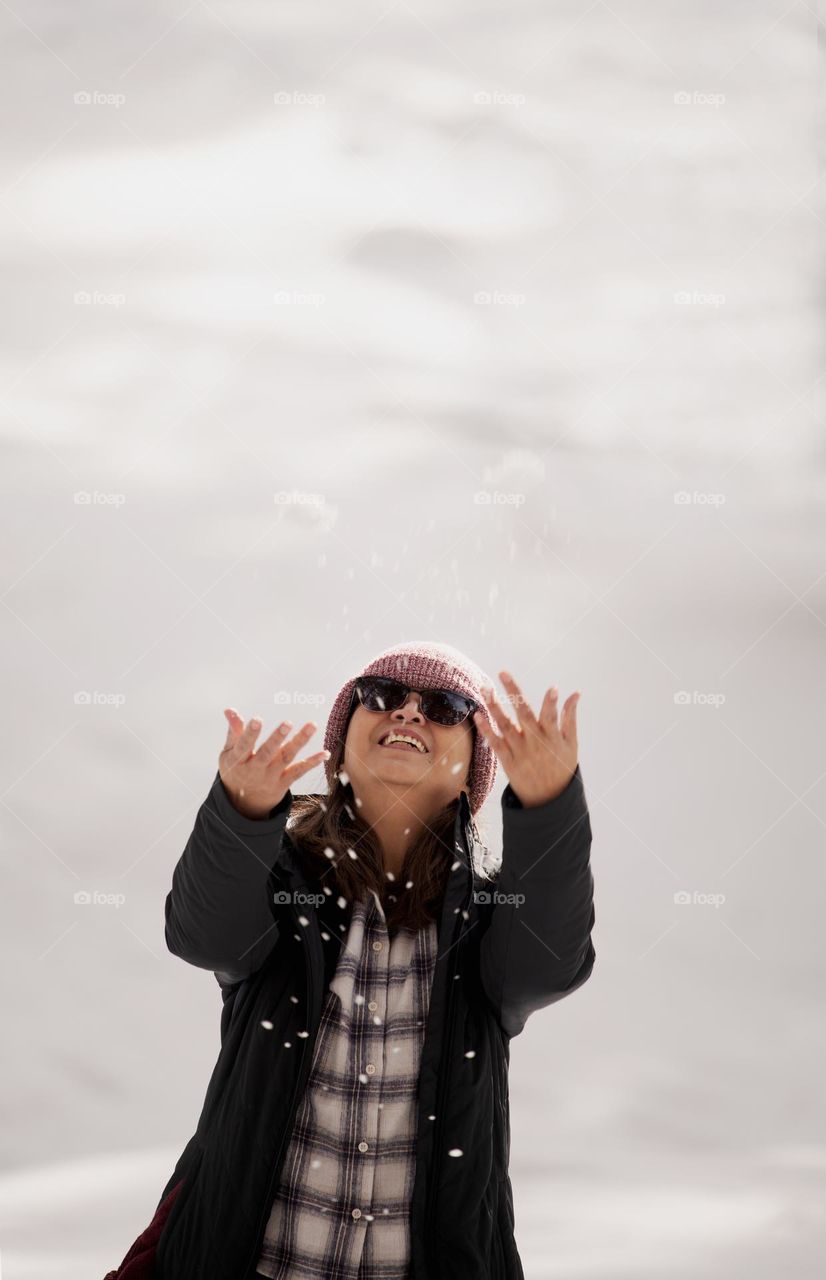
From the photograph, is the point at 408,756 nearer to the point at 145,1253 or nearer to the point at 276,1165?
the point at 276,1165

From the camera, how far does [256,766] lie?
1495mm

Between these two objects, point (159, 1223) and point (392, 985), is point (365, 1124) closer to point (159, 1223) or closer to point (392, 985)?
point (392, 985)

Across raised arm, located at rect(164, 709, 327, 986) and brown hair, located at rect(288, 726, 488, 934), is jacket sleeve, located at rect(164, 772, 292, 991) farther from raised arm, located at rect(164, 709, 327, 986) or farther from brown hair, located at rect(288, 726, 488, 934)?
brown hair, located at rect(288, 726, 488, 934)

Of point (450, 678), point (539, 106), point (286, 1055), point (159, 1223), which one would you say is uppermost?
point (539, 106)

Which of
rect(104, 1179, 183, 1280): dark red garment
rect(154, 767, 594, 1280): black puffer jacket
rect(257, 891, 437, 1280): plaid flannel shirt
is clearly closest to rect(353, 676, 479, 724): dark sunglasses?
rect(154, 767, 594, 1280): black puffer jacket

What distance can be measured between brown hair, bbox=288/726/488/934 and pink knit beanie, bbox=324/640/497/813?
0.24 ft

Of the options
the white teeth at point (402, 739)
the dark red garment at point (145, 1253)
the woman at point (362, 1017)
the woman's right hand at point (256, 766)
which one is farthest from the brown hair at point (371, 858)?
the dark red garment at point (145, 1253)

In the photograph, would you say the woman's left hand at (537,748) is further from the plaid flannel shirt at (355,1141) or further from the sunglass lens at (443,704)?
the plaid flannel shirt at (355,1141)

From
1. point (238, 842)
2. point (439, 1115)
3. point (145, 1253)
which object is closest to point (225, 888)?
point (238, 842)

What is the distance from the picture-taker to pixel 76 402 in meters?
3.42

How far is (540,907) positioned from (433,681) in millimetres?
406

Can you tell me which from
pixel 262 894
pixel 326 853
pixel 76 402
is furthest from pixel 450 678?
pixel 76 402

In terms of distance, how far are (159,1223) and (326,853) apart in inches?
21.5

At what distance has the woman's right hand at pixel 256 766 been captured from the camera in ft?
4.90
